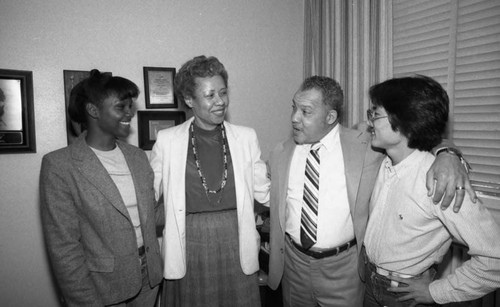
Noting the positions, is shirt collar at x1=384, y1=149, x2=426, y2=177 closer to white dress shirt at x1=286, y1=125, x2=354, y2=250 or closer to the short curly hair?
white dress shirt at x1=286, y1=125, x2=354, y2=250

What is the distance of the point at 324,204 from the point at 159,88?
1916mm

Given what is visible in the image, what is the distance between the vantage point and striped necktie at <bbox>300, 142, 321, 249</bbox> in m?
1.87

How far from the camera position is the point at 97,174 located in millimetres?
1644

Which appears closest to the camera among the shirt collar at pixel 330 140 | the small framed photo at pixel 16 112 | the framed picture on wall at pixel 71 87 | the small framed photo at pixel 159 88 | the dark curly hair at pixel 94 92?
the dark curly hair at pixel 94 92

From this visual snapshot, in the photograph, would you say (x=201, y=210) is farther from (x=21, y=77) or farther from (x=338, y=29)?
(x=338, y=29)

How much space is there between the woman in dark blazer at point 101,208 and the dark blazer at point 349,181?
753mm

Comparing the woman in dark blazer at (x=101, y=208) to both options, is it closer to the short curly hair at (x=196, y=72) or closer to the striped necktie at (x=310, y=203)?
the short curly hair at (x=196, y=72)

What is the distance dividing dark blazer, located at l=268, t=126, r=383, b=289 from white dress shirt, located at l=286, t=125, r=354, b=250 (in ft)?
0.16

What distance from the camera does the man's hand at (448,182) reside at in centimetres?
127

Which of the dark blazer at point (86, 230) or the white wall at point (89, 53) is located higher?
the white wall at point (89, 53)

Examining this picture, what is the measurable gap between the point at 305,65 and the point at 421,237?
102 inches

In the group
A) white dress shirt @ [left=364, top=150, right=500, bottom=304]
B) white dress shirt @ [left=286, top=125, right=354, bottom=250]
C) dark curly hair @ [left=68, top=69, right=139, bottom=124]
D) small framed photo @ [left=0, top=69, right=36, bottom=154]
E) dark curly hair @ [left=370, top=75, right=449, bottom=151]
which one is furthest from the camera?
Result: small framed photo @ [left=0, top=69, right=36, bottom=154]

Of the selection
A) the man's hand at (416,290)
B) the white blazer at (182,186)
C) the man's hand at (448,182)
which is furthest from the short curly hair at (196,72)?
the man's hand at (416,290)

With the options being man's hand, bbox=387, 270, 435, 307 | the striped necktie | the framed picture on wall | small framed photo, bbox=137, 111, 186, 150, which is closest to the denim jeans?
man's hand, bbox=387, 270, 435, 307
